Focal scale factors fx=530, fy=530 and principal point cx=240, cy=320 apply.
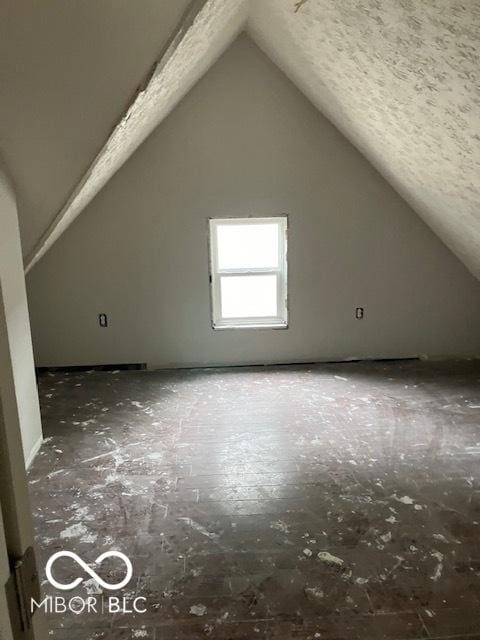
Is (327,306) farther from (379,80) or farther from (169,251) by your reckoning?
(379,80)

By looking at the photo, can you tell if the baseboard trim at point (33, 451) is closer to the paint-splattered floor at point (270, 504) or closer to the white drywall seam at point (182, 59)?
the paint-splattered floor at point (270, 504)

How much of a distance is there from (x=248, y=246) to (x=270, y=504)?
8.28ft

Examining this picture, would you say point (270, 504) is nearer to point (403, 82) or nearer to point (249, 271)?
point (403, 82)

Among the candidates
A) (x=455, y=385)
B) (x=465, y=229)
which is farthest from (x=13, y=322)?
(x=455, y=385)

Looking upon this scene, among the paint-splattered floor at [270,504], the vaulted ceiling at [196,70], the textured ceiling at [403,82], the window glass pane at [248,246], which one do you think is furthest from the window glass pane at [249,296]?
the vaulted ceiling at [196,70]

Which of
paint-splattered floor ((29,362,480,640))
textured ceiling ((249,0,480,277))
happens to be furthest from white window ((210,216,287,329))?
textured ceiling ((249,0,480,277))

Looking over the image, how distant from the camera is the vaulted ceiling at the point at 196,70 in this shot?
1858mm

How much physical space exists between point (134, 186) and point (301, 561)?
313cm

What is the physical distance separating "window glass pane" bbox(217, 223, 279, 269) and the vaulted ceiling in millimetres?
1357

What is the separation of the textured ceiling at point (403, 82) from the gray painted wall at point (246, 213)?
0.27 metres

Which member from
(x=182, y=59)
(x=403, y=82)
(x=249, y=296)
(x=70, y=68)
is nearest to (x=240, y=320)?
(x=249, y=296)

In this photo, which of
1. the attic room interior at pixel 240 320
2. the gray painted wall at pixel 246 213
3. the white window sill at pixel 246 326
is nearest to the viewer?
the attic room interior at pixel 240 320

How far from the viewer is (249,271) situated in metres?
4.55

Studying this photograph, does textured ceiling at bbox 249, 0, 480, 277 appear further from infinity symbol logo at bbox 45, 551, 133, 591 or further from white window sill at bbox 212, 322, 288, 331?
infinity symbol logo at bbox 45, 551, 133, 591
